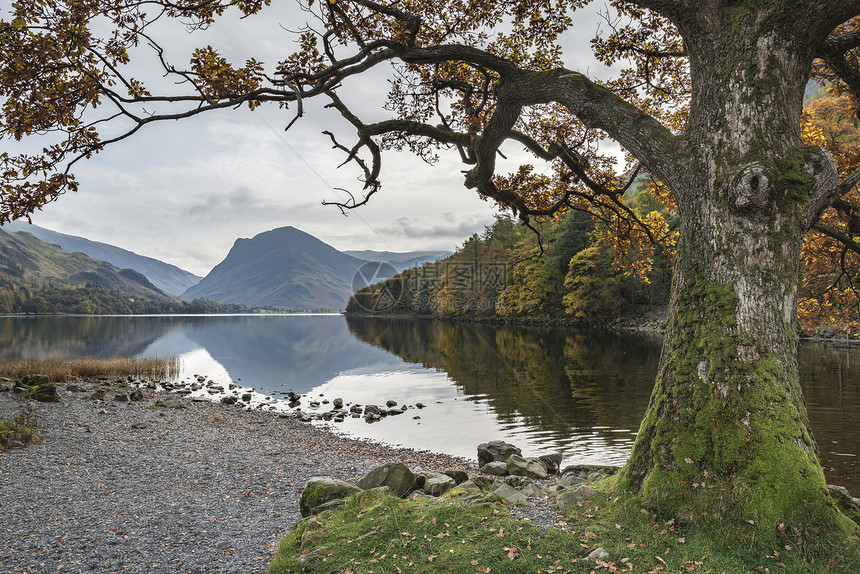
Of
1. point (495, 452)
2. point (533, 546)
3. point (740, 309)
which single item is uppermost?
point (740, 309)

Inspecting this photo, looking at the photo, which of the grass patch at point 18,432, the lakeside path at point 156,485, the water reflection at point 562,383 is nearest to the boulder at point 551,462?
the water reflection at point 562,383

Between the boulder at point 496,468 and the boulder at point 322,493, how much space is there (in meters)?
5.20

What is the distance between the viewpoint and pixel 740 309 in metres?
4.80

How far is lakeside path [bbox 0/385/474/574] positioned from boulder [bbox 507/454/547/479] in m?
1.93

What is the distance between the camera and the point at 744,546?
13.6 ft

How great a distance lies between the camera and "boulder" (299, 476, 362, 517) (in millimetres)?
7359

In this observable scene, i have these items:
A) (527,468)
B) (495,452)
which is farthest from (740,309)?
(495,452)

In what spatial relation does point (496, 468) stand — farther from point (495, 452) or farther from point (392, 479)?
point (392, 479)

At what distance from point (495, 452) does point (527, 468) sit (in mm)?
1640

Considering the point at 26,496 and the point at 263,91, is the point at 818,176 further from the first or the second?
the point at 26,496

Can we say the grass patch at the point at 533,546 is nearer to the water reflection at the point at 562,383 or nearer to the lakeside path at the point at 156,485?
the lakeside path at the point at 156,485

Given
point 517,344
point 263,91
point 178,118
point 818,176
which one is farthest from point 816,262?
point 517,344

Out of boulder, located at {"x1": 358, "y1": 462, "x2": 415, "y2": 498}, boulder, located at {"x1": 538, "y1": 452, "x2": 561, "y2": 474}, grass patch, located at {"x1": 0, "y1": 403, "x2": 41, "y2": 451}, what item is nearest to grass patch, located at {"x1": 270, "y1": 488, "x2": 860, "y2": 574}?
boulder, located at {"x1": 358, "y1": 462, "x2": 415, "y2": 498}

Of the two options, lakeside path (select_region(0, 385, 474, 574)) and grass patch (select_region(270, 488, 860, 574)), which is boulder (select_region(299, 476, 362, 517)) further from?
grass patch (select_region(270, 488, 860, 574))
